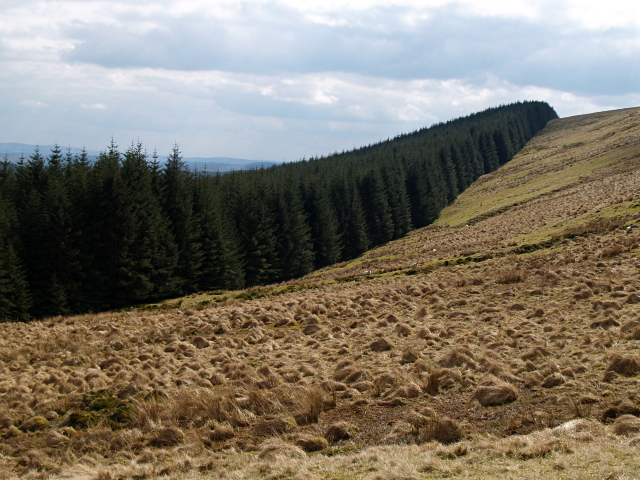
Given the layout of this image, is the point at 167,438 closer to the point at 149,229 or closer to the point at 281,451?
the point at 281,451

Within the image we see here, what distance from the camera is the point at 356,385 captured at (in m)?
11.7

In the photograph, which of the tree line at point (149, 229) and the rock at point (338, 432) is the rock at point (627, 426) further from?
the tree line at point (149, 229)

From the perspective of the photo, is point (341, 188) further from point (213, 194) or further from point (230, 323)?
point (230, 323)

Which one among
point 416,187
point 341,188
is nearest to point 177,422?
point 341,188

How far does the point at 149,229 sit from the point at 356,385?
32036mm

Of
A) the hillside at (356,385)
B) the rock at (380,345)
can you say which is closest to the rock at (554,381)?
the hillside at (356,385)

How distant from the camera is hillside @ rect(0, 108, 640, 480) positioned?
7.68 meters

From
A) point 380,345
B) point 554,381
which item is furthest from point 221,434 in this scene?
point 554,381

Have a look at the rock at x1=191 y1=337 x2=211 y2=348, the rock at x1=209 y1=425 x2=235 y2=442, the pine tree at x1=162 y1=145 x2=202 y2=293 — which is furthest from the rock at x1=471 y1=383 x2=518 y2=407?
the pine tree at x1=162 y1=145 x2=202 y2=293

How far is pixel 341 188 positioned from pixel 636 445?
6820 centimetres

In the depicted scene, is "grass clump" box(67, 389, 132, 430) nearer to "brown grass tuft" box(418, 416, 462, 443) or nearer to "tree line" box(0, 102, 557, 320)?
"brown grass tuft" box(418, 416, 462, 443)

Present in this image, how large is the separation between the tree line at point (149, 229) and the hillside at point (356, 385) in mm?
12609

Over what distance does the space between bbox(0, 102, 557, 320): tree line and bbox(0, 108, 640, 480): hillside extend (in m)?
12.6

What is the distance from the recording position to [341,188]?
74062 millimetres
